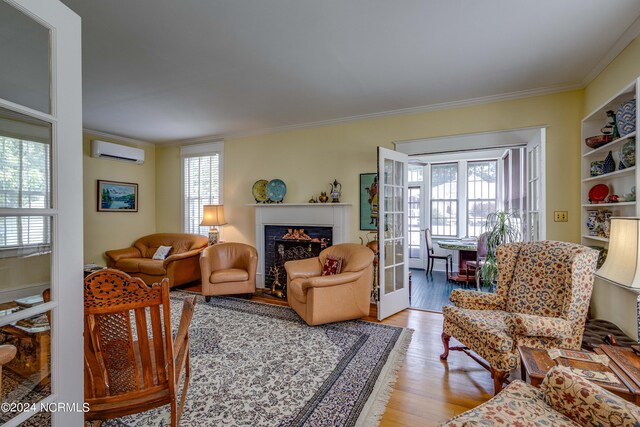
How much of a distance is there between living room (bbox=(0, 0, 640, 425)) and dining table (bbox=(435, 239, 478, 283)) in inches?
68.4

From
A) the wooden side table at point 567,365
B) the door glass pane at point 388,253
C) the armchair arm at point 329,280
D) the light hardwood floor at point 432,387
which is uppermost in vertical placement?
the door glass pane at point 388,253

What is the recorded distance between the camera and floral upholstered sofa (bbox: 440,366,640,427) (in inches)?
41.4

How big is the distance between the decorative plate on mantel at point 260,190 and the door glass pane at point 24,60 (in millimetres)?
3889

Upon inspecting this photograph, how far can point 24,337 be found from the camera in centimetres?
94

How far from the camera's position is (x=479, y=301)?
101 inches

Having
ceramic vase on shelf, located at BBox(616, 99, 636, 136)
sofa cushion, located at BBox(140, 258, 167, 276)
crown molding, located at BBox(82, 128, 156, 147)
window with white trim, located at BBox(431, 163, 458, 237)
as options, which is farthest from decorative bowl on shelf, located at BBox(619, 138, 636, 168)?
crown molding, located at BBox(82, 128, 156, 147)

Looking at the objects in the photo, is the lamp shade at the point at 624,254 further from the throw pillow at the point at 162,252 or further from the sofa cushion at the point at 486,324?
the throw pillow at the point at 162,252

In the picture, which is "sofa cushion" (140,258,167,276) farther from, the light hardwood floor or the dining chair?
the dining chair

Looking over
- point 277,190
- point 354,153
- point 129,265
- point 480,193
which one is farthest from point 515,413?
point 480,193

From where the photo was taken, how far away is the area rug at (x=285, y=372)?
6.02 feet

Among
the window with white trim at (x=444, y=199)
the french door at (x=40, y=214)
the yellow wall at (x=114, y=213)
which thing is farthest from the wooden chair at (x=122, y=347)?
the window with white trim at (x=444, y=199)

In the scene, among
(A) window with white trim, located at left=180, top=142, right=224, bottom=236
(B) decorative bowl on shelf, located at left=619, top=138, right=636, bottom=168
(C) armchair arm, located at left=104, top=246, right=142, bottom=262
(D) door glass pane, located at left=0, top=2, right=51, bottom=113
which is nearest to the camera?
(D) door glass pane, located at left=0, top=2, right=51, bottom=113

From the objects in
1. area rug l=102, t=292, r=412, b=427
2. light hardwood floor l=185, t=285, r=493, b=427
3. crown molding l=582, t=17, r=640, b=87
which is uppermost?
crown molding l=582, t=17, r=640, b=87

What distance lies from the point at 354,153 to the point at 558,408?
3512mm
